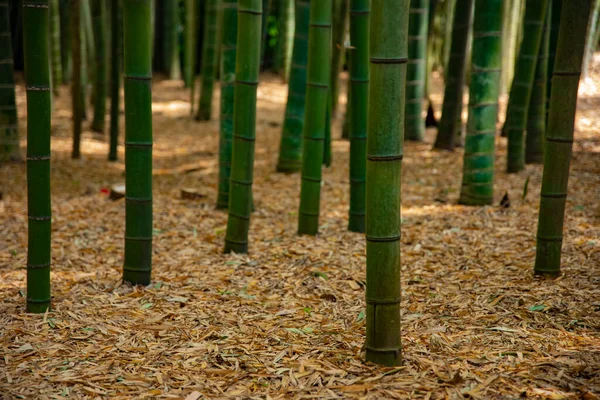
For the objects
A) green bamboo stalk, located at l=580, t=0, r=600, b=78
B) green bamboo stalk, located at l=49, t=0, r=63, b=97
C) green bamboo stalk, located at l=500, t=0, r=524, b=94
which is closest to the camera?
green bamboo stalk, located at l=49, t=0, r=63, b=97

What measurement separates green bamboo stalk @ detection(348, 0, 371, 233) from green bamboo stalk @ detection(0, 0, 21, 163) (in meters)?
2.91

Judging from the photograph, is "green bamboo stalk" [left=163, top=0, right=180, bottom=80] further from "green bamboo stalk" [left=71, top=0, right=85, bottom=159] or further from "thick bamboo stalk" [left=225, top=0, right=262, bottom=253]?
"thick bamboo stalk" [left=225, top=0, right=262, bottom=253]

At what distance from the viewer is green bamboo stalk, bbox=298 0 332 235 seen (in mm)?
3736

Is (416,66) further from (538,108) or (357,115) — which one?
(357,115)

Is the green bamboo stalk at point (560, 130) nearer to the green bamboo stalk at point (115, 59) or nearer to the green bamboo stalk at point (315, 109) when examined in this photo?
the green bamboo stalk at point (315, 109)

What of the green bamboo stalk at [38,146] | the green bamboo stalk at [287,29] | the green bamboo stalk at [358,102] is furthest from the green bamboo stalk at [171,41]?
the green bamboo stalk at [38,146]

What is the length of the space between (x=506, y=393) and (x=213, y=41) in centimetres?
723

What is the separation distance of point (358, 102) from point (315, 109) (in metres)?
0.27

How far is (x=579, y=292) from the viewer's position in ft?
9.66

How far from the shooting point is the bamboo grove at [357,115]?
225 centimetres

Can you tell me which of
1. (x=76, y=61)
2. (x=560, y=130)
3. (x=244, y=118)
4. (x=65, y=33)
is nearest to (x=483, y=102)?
(x=560, y=130)

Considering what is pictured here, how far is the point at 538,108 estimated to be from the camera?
564cm

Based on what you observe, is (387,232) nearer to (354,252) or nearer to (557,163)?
(557,163)

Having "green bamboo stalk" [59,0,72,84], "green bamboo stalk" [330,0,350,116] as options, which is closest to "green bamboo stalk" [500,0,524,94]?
"green bamboo stalk" [330,0,350,116]
